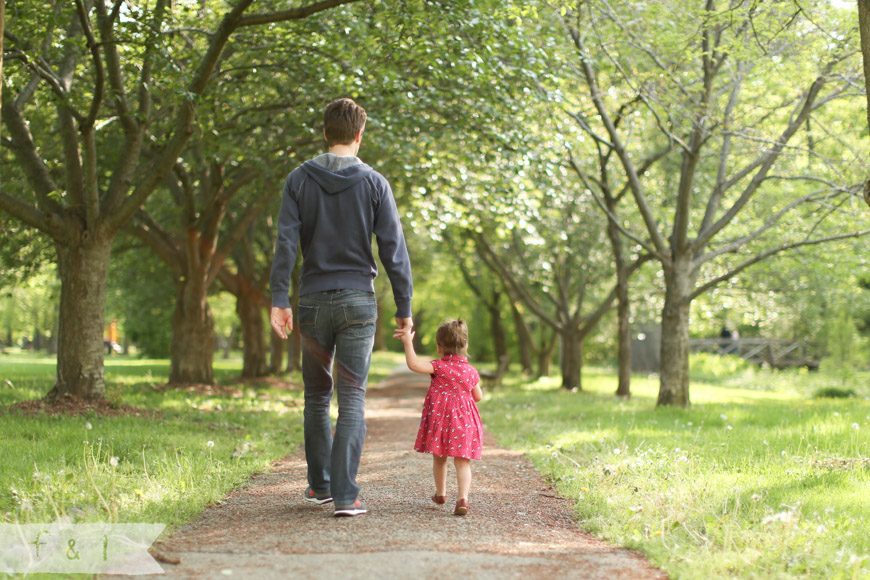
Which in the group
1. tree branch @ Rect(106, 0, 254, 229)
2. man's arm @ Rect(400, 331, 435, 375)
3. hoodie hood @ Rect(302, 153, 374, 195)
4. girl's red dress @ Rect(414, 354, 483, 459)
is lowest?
girl's red dress @ Rect(414, 354, 483, 459)

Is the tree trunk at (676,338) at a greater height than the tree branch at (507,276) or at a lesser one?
lesser

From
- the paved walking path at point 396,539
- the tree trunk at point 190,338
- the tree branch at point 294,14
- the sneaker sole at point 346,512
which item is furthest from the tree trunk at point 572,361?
the sneaker sole at point 346,512

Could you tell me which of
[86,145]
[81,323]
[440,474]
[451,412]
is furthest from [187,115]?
[440,474]

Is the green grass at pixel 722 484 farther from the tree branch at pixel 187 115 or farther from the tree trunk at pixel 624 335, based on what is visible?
the tree trunk at pixel 624 335

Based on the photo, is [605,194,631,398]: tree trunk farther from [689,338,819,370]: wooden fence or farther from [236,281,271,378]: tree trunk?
[689,338,819,370]: wooden fence

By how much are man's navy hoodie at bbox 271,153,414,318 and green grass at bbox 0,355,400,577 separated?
144 centimetres

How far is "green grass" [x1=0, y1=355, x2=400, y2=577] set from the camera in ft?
13.8

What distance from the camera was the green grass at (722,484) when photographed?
11.8ft

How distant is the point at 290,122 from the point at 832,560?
9.36 meters

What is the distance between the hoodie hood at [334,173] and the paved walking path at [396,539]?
1.90m

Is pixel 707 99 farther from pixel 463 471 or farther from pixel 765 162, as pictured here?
pixel 463 471

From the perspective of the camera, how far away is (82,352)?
912 centimetres

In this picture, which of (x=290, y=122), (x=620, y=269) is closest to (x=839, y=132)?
(x=620, y=269)

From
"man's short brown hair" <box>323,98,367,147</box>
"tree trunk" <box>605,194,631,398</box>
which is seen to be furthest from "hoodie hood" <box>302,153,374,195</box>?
"tree trunk" <box>605,194,631,398</box>
